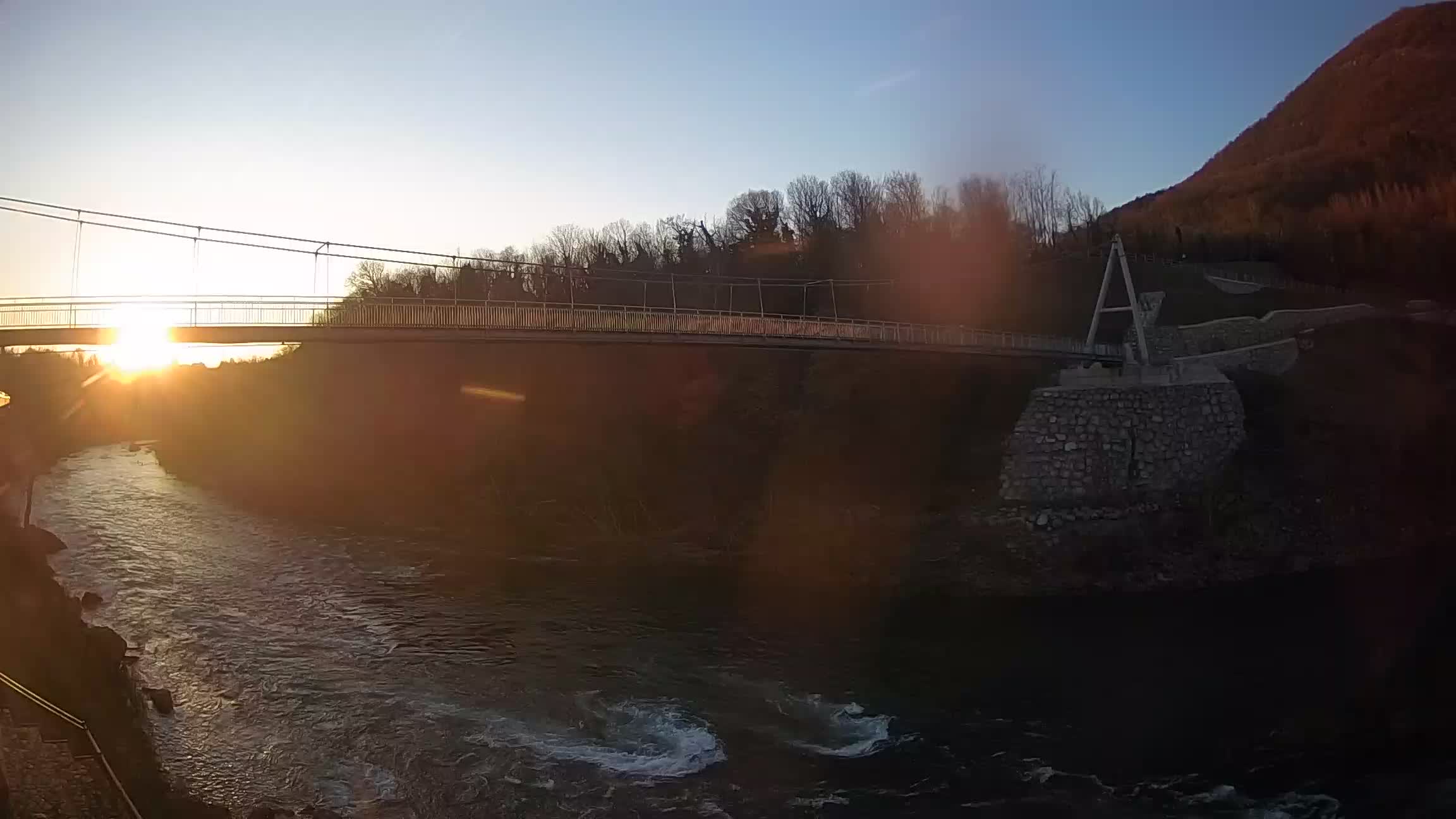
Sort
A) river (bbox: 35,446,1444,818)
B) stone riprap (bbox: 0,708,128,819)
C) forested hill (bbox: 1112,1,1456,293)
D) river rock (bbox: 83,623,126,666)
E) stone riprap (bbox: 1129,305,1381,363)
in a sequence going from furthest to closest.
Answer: forested hill (bbox: 1112,1,1456,293)
stone riprap (bbox: 1129,305,1381,363)
river rock (bbox: 83,623,126,666)
river (bbox: 35,446,1444,818)
stone riprap (bbox: 0,708,128,819)

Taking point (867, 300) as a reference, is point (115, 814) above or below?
below

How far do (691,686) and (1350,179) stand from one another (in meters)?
80.8

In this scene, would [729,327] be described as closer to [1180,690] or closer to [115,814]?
[1180,690]

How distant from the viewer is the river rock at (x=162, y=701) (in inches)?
573

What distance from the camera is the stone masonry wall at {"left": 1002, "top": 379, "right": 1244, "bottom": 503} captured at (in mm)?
27078

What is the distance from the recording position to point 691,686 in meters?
16.2

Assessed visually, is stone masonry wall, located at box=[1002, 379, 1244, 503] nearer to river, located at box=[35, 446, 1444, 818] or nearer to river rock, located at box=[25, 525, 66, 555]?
river, located at box=[35, 446, 1444, 818]

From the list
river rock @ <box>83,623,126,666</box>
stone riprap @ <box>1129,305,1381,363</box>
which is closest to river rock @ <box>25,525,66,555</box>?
river rock @ <box>83,623,126,666</box>

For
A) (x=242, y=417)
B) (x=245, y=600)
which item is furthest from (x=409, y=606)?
(x=242, y=417)

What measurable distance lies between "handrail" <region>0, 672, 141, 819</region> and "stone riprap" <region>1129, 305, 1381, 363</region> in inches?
1372

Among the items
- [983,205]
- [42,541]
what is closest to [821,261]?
[983,205]

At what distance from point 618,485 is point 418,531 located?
279 inches

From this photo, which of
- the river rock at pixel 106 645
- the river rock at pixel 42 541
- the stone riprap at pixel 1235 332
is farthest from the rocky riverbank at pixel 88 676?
the stone riprap at pixel 1235 332

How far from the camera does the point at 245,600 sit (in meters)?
21.5
